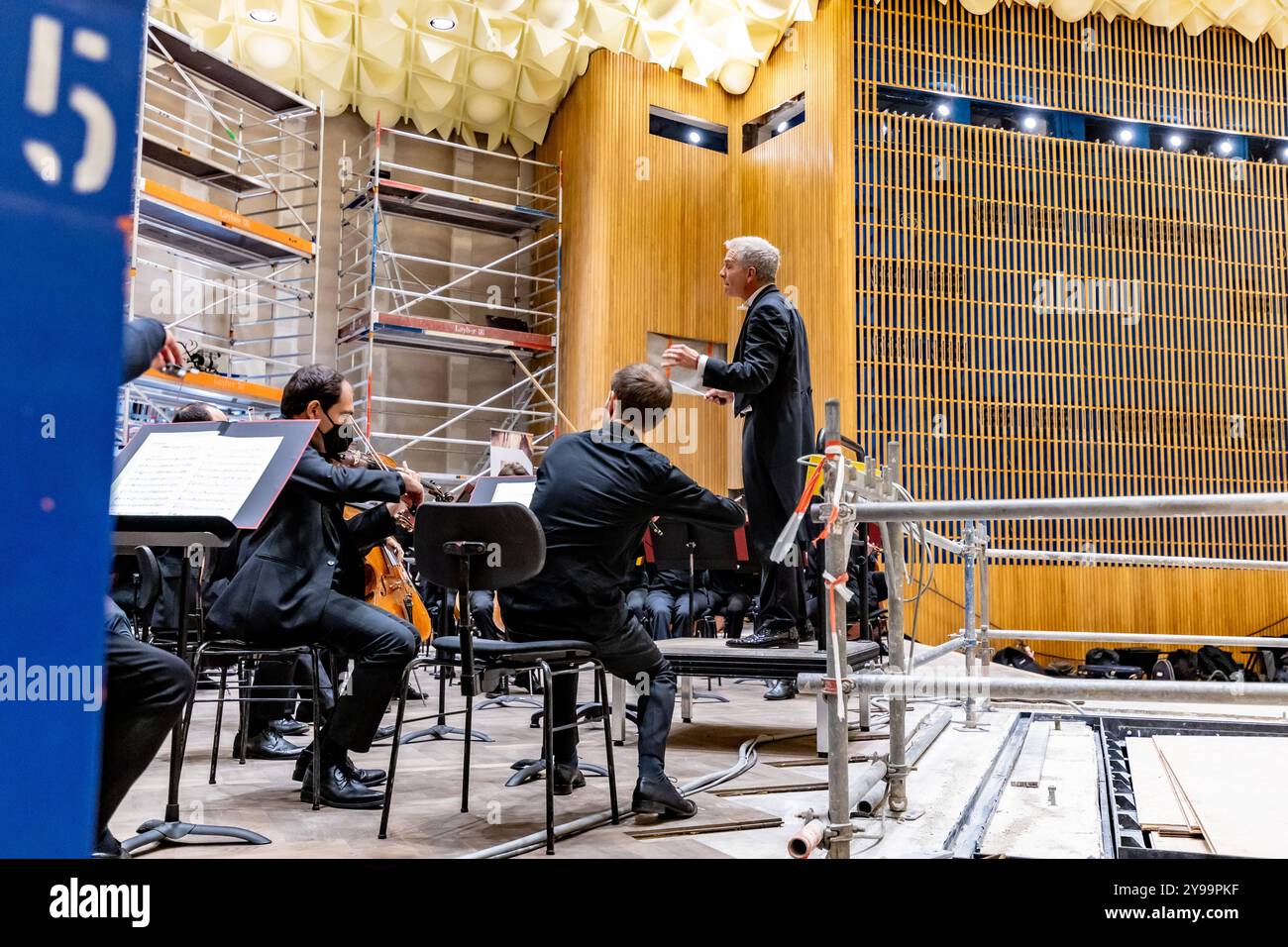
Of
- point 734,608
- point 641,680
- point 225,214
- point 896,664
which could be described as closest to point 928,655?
point 896,664

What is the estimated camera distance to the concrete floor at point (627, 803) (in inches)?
98.2

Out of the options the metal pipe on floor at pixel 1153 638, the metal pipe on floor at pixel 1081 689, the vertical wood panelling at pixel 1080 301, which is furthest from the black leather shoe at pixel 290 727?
the vertical wood panelling at pixel 1080 301

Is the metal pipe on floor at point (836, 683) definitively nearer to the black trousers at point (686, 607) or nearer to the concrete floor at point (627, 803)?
the concrete floor at point (627, 803)

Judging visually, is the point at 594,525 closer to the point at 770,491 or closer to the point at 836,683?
the point at 836,683

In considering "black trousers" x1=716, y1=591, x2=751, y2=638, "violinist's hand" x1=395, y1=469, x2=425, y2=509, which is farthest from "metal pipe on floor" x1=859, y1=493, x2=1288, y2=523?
"black trousers" x1=716, y1=591, x2=751, y2=638

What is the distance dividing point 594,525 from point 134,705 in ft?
4.55

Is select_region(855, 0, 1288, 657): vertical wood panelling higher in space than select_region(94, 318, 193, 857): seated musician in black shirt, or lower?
higher

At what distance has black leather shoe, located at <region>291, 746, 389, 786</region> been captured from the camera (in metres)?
3.08

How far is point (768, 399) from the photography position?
4012mm

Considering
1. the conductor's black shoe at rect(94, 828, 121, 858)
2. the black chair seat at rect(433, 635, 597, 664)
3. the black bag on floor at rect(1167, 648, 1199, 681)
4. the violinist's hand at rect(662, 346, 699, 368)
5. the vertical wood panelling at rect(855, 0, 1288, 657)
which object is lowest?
the black bag on floor at rect(1167, 648, 1199, 681)

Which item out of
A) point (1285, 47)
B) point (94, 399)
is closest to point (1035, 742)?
point (94, 399)

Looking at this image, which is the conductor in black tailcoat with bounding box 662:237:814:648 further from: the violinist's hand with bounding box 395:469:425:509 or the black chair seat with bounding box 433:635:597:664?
the black chair seat with bounding box 433:635:597:664

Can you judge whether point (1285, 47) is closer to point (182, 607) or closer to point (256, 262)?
point (256, 262)

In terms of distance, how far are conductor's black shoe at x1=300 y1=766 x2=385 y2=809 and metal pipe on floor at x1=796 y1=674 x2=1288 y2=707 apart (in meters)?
1.51
